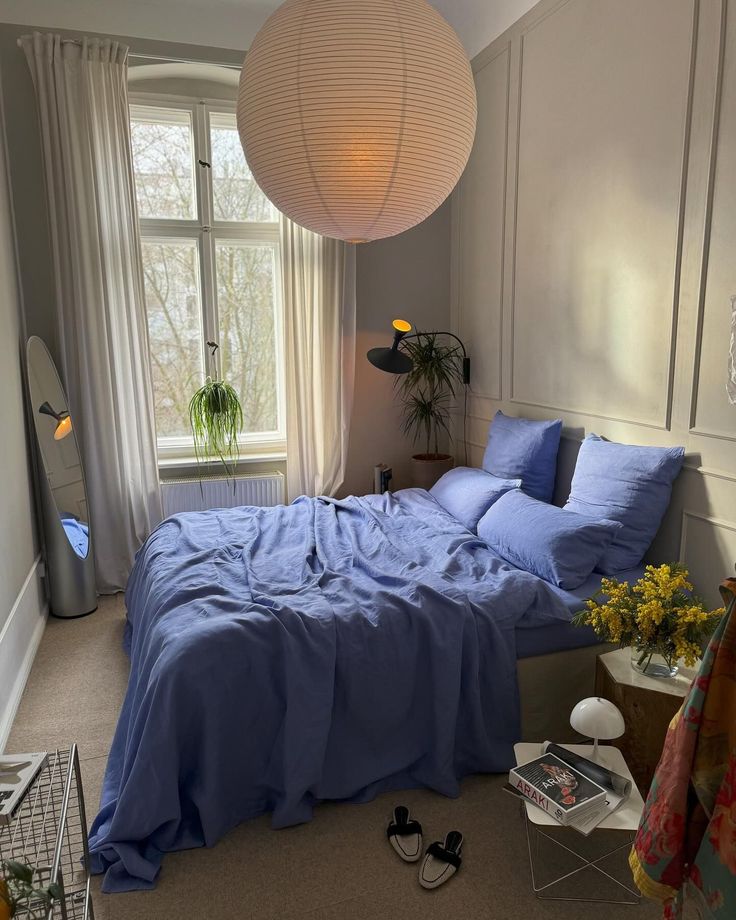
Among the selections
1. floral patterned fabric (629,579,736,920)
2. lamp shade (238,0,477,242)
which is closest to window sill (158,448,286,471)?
lamp shade (238,0,477,242)

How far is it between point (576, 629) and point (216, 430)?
2584 mm

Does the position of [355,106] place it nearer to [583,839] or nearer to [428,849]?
[428,849]

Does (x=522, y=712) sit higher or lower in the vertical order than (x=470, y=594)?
lower

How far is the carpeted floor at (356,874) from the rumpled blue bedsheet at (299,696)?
5 centimetres

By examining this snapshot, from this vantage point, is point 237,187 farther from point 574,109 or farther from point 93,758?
point 93,758

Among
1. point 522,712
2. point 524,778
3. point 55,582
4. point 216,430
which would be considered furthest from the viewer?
point 216,430

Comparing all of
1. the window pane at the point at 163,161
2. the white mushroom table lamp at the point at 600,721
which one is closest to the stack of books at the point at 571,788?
the white mushroom table lamp at the point at 600,721

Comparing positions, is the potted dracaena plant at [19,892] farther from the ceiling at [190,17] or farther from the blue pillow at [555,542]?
the ceiling at [190,17]

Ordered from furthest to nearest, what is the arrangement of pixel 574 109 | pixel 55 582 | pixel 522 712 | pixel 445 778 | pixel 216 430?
pixel 216 430, pixel 55 582, pixel 574 109, pixel 522 712, pixel 445 778

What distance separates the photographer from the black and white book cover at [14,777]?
4.40 ft

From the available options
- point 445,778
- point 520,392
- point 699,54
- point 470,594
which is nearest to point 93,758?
point 445,778

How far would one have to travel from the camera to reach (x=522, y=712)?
240 centimetres

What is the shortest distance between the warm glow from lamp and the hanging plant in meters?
0.72

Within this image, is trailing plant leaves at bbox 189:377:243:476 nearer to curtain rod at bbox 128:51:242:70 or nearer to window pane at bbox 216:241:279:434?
window pane at bbox 216:241:279:434
